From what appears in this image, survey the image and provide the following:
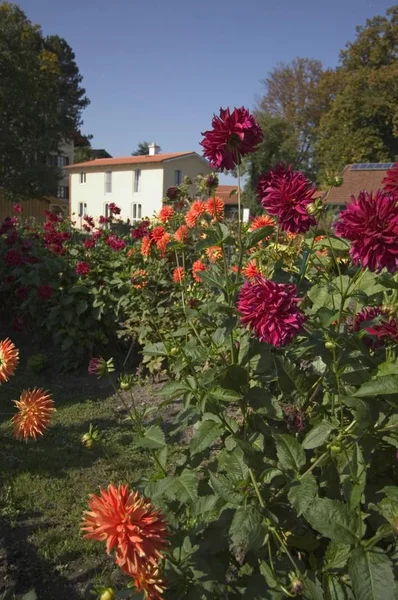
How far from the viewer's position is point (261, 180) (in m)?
1.80

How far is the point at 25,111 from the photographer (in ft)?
89.3

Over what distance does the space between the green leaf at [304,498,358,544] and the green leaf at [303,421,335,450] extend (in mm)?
190

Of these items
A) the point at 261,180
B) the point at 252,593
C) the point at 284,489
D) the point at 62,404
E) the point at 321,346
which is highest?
the point at 261,180

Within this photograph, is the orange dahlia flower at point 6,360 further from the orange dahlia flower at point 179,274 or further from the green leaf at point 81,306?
the green leaf at point 81,306

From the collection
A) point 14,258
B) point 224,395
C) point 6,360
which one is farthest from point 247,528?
point 14,258

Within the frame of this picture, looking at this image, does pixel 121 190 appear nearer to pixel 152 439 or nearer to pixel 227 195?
pixel 227 195

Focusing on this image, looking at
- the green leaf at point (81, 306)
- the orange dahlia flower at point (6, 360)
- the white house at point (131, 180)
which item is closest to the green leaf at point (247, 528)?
the orange dahlia flower at point (6, 360)

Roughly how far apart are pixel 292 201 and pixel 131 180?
3921 cm

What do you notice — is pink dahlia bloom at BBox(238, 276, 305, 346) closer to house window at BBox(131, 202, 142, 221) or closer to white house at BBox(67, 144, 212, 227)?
white house at BBox(67, 144, 212, 227)

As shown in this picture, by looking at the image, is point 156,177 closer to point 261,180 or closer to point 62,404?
point 62,404

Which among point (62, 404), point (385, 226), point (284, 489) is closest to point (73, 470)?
point (62, 404)

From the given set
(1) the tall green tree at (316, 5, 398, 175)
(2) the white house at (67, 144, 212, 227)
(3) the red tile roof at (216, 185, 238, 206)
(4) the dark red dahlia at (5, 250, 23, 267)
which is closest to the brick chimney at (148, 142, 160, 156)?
(2) the white house at (67, 144, 212, 227)

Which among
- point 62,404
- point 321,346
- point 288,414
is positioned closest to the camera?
point 321,346

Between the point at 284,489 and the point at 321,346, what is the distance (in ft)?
1.35
